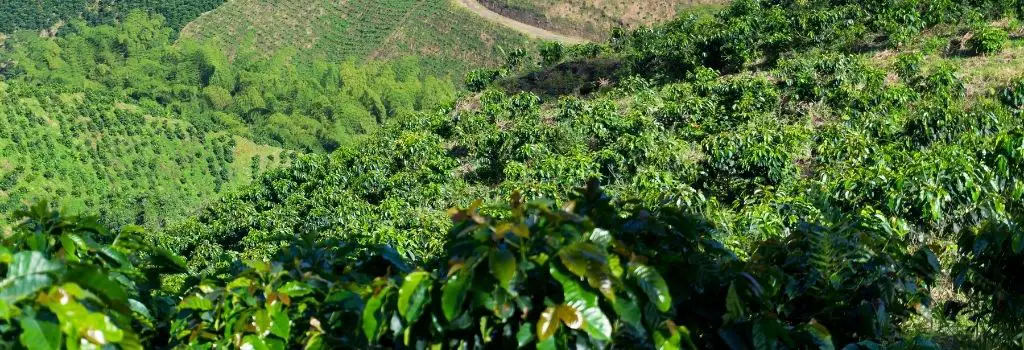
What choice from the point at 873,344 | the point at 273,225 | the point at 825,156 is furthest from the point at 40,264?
the point at 273,225

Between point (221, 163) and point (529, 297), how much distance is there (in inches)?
2876

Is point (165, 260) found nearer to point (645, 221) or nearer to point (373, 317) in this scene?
point (373, 317)

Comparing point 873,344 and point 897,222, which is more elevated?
point 873,344

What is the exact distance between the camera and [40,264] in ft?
8.49

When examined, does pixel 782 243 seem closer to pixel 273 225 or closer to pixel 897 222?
pixel 897 222

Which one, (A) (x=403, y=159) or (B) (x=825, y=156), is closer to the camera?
(B) (x=825, y=156)

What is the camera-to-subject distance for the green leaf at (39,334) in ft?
8.01

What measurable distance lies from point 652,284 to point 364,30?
9362 cm

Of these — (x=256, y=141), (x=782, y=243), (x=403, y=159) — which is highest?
(x=782, y=243)

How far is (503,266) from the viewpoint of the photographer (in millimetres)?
2729

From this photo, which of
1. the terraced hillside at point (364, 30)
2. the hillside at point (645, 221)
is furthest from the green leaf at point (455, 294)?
the terraced hillside at point (364, 30)

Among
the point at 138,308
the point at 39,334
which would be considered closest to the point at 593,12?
the point at 138,308

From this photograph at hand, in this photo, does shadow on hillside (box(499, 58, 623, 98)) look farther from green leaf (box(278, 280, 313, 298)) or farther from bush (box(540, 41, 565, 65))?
green leaf (box(278, 280, 313, 298))

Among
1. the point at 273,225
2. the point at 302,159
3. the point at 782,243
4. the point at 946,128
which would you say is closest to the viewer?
the point at 782,243
